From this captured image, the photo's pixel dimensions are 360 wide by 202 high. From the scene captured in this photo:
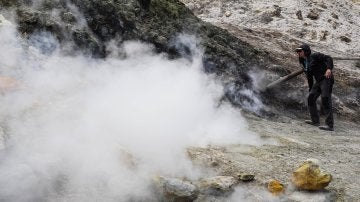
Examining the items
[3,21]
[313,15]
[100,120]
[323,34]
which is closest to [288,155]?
[100,120]

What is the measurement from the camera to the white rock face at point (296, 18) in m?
12.7

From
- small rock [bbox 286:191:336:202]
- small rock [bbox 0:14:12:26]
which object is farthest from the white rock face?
small rock [bbox 286:191:336:202]

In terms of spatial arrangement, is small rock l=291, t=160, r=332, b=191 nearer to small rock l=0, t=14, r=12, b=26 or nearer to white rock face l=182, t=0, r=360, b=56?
small rock l=0, t=14, r=12, b=26

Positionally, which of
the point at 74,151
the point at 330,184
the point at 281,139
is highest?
the point at 74,151

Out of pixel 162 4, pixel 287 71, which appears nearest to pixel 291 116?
pixel 287 71

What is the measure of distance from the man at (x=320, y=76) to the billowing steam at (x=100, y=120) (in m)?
1.30

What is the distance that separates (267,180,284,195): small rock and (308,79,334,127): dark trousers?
3.07m

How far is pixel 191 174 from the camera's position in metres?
4.12

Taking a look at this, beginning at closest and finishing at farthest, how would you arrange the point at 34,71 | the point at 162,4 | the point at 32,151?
the point at 32,151
the point at 34,71
the point at 162,4

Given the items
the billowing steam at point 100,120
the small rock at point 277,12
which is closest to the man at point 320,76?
the billowing steam at point 100,120

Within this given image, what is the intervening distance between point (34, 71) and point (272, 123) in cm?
326

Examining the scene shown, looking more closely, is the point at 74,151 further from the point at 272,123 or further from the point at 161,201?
the point at 272,123

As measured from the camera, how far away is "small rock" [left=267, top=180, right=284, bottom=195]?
12.9ft

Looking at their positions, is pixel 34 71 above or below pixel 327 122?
above
